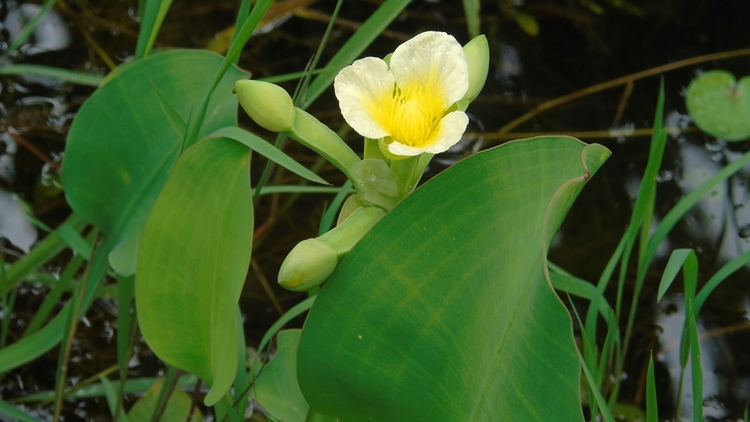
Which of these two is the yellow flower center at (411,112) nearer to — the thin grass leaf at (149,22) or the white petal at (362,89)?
the white petal at (362,89)

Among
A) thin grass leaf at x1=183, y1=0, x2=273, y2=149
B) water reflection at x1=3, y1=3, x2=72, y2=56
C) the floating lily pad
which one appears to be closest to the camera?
thin grass leaf at x1=183, y1=0, x2=273, y2=149

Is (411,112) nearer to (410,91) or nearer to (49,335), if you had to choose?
(410,91)

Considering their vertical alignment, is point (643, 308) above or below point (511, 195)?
below

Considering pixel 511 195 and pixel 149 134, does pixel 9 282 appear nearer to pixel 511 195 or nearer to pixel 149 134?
pixel 149 134

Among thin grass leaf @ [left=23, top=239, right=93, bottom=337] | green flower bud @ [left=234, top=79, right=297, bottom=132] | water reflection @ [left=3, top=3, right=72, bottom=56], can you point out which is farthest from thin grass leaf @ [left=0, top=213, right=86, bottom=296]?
water reflection @ [left=3, top=3, right=72, bottom=56]

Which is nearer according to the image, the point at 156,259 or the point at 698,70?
the point at 156,259

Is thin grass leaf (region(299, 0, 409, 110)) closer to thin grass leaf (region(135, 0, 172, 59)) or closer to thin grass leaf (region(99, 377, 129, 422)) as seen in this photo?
thin grass leaf (region(135, 0, 172, 59))

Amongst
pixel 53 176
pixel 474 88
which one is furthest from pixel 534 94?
pixel 474 88
